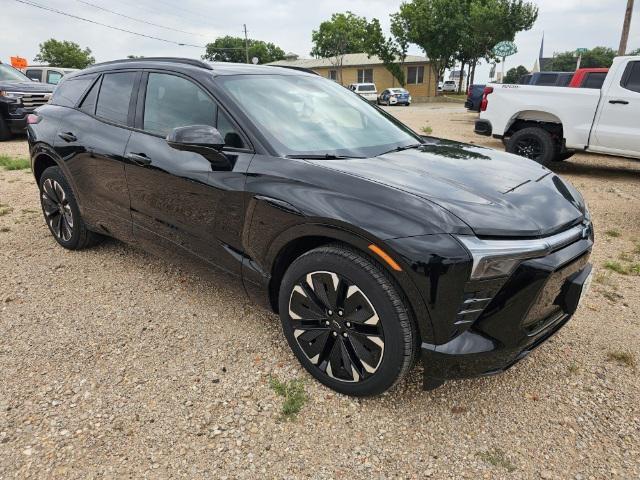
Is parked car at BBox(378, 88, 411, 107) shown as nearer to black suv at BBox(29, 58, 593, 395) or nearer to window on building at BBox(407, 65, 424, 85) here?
window on building at BBox(407, 65, 424, 85)

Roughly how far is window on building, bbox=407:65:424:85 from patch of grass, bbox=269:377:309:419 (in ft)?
155

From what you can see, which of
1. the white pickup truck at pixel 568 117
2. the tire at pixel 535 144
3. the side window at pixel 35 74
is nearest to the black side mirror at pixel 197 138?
the tire at pixel 535 144

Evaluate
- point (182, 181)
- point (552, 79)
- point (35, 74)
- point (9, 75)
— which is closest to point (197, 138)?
point (182, 181)

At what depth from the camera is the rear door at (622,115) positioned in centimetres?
672

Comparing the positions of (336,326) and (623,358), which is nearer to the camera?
(336,326)

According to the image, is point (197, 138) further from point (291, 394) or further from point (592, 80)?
point (592, 80)

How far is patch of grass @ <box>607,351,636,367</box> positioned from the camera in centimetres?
261

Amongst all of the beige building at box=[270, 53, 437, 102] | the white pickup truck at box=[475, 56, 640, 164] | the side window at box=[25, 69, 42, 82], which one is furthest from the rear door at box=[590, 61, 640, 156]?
the beige building at box=[270, 53, 437, 102]

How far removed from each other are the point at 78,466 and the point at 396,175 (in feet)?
6.37

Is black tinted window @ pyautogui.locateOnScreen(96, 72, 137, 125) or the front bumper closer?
the front bumper

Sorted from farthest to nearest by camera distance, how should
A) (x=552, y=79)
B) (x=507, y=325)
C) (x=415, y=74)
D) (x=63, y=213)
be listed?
(x=415, y=74), (x=552, y=79), (x=63, y=213), (x=507, y=325)

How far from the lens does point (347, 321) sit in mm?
2162

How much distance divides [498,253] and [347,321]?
75cm

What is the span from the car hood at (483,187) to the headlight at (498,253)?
0.05 metres
